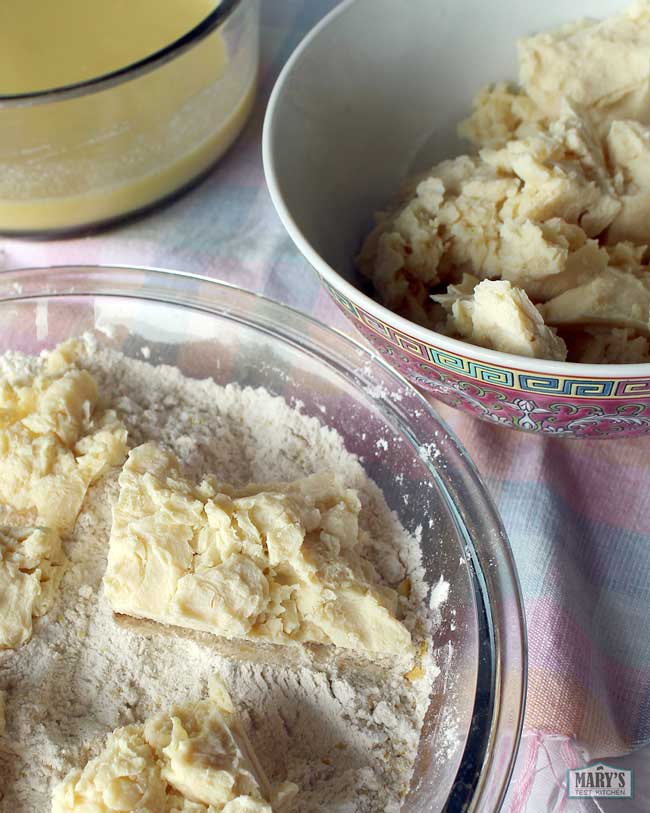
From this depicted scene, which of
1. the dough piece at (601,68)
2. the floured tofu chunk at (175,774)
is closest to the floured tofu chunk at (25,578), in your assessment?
the floured tofu chunk at (175,774)

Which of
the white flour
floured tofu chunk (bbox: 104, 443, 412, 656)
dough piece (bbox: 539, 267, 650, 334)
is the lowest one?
the white flour

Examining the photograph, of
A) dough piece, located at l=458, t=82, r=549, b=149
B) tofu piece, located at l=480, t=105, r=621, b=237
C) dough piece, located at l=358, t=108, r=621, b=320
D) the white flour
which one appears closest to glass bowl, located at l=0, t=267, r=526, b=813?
the white flour

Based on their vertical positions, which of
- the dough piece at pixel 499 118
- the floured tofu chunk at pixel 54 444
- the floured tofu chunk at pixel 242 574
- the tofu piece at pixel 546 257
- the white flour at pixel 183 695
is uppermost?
the dough piece at pixel 499 118

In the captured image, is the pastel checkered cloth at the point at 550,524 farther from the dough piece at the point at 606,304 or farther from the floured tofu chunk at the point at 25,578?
the floured tofu chunk at the point at 25,578

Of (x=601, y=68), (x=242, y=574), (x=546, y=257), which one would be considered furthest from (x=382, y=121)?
(x=242, y=574)

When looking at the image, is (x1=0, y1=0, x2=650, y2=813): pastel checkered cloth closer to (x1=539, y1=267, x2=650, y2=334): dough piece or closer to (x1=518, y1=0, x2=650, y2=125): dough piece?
(x1=539, y1=267, x2=650, y2=334): dough piece

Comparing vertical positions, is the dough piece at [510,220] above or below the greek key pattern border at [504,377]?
above
